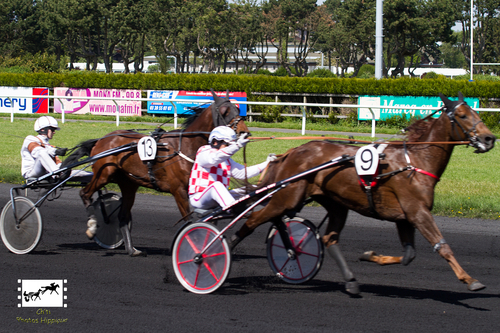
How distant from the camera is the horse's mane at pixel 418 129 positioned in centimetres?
435

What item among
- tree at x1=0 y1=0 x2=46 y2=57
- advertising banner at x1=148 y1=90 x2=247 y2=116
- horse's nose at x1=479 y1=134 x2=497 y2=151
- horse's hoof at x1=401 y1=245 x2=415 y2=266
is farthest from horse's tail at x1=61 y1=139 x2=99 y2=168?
tree at x1=0 y1=0 x2=46 y2=57

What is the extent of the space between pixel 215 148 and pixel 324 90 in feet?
50.7

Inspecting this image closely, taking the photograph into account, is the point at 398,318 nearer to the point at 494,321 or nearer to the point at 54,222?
the point at 494,321

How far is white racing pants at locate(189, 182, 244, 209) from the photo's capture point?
14.4 ft

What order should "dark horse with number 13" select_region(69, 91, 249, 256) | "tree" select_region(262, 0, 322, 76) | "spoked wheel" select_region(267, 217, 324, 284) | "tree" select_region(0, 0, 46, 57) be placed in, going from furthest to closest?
"tree" select_region(0, 0, 46, 57)
"tree" select_region(262, 0, 322, 76)
"dark horse with number 13" select_region(69, 91, 249, 256)
"spoked wheel" select_region(267, 217, 324, 284)

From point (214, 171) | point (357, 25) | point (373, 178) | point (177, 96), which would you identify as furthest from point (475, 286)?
point (357, 25)

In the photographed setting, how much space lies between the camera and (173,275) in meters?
4.71

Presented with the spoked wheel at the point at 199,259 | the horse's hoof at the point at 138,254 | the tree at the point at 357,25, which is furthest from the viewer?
the tree at the point at 357,25

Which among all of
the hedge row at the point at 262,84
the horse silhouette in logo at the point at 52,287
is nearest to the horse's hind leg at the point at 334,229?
the horse silhouette in logo at the point at 52,287

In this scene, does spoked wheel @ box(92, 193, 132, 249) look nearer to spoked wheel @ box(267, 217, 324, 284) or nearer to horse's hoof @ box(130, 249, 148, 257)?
horse's hoof @ box(130, 249, 148, 257)

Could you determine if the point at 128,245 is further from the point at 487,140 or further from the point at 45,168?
the point at 487,140

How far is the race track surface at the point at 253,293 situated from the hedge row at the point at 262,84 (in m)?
12.0

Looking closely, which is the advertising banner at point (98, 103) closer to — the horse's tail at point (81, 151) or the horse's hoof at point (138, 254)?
the horse's tail at point (81, 151)

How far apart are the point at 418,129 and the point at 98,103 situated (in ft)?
58.5
